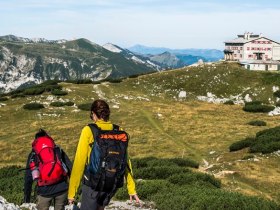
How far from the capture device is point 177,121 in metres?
50.6

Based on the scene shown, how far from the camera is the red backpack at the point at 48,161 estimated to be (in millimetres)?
8414

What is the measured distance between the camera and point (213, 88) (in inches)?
2953

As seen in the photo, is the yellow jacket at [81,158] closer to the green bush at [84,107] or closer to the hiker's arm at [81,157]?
the hiker's arm at [81,157]

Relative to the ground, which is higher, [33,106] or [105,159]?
[105,159]

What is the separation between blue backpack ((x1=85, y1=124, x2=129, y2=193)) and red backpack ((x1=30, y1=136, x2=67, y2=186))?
1.06 metres

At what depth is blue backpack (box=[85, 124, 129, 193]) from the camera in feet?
24.7

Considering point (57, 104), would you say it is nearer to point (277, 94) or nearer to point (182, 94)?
point (182, 94)

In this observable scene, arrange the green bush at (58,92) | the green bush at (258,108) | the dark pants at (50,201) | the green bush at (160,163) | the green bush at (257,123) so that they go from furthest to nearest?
the green bush at (58,92) → the green bush at (258,108) → the green bush at (257,123) → the green bush at (160,163) → the dark pants at (50,201)

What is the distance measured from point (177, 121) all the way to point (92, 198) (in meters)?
43.2

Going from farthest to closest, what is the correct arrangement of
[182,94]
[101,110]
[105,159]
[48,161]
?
[182,94]
[48,161]
[101,110]
[105,159]

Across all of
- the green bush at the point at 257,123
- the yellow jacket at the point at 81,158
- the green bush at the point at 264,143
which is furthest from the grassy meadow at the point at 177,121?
the yellow jacket at the point at 81,158

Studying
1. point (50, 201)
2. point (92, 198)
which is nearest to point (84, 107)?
point (50, 201)

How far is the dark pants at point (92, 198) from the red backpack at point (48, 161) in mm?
982

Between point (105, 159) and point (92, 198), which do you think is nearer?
A: point (105, 159)
